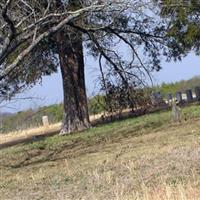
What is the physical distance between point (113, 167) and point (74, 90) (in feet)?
48.5

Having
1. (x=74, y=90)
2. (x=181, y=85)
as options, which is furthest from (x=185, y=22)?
(x=181, y=85)

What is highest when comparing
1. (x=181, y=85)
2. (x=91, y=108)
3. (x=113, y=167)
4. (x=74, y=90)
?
(x=181, y=85)

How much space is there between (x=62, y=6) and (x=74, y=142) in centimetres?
423

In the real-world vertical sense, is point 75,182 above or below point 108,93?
below

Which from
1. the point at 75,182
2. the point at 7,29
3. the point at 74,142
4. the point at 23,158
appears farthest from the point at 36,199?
the point at 74,142

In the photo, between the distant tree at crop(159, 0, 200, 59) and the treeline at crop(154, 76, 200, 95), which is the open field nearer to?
the distant tree at crop(159, 0, 200, 59)

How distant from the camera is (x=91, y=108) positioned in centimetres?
3481

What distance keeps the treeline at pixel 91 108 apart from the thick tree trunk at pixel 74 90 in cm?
103

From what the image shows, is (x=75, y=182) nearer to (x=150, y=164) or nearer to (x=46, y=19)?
(x=150, y=164)

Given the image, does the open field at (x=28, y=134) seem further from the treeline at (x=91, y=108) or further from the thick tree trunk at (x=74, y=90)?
the thick tree trunk at (x=74, y=90)

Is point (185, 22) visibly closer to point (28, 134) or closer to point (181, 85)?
point (28, 134)

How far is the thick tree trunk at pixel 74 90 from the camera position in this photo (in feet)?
90.2

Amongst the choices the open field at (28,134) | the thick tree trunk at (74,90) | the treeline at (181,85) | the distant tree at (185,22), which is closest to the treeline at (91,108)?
the treeline at (181,85)

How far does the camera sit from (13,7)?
15.5 m
